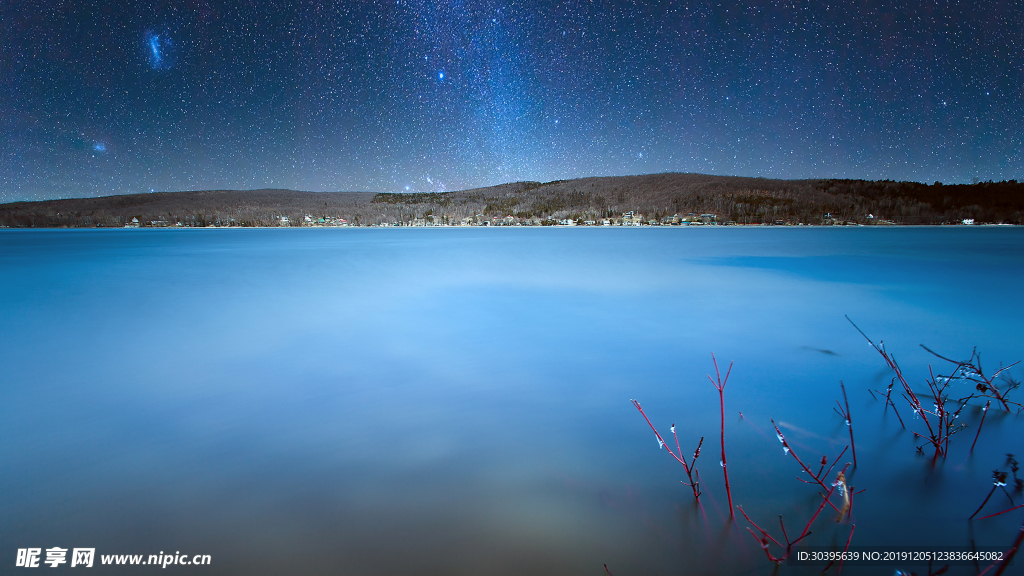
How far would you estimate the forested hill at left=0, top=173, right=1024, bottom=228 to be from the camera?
62.7 m

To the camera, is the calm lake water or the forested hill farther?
the forested hill

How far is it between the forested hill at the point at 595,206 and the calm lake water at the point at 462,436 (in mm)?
67272

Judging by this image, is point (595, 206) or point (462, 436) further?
point (595, 206)

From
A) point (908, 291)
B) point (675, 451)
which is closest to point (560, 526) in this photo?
point (675, 451)

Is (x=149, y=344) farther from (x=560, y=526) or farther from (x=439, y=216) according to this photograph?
(x=439, y=216)

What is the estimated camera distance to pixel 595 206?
253ft

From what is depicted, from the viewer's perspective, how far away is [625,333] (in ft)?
18.0

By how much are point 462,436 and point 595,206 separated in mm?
77362

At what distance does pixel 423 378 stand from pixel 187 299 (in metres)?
6.54

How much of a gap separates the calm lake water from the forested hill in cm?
6727

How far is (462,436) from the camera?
2875 mm

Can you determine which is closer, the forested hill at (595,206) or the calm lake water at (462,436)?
the calm lake water at (462,436)

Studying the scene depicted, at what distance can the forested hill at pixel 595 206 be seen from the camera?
206 feet

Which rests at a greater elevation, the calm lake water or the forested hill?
the forested hill
